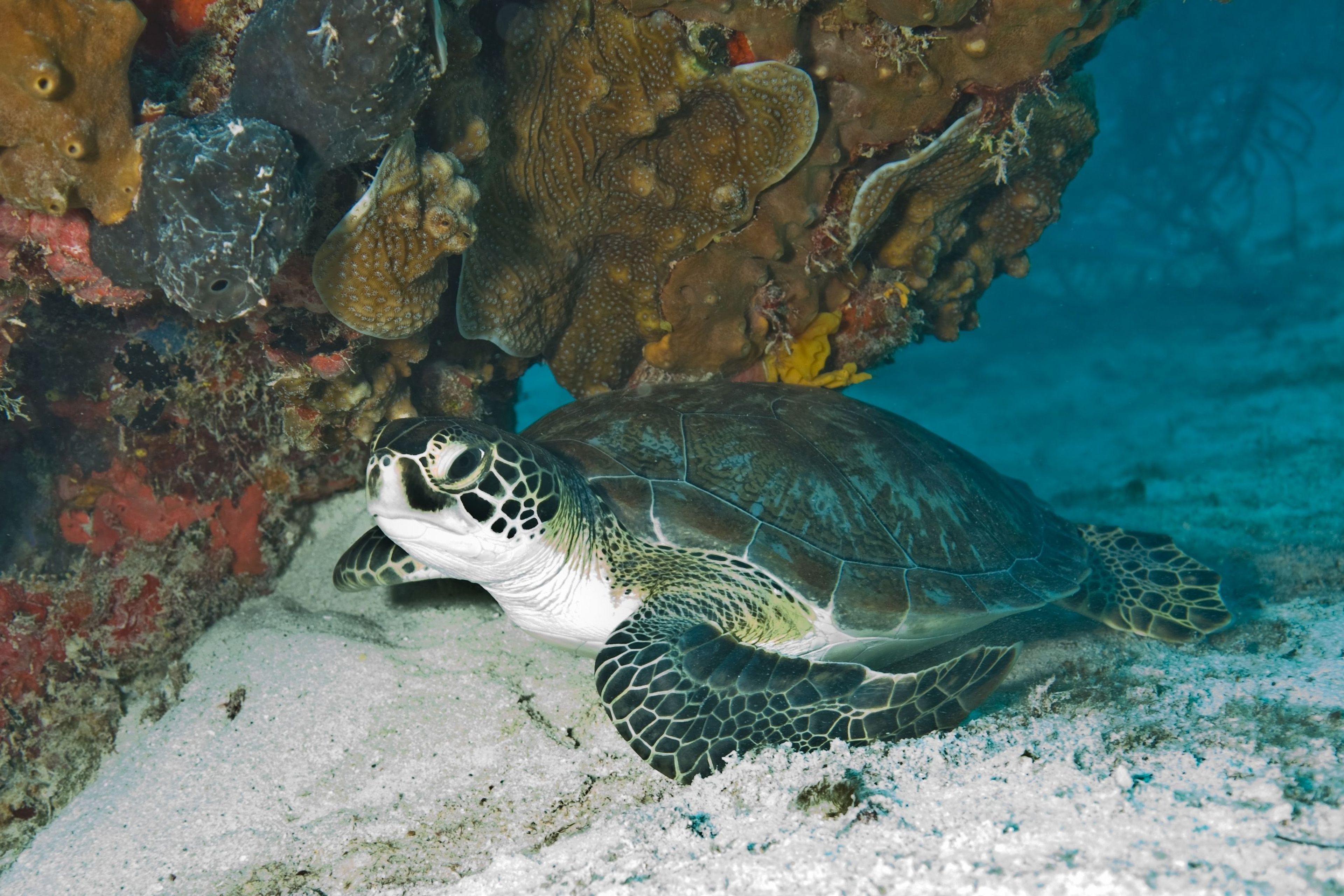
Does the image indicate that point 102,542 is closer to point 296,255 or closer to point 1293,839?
point 296,255

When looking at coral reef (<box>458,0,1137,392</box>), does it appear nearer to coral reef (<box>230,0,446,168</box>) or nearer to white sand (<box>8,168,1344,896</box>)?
coral reef (<box>230,0,446,168</box>)

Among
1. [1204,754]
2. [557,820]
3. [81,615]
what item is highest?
[1204,754]

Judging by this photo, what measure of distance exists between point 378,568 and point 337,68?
2048 millimetres

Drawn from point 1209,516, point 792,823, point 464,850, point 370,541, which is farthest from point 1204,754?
point 1209,516

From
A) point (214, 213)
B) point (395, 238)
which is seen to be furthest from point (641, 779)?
point (214, 213)

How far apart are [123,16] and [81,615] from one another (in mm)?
2817

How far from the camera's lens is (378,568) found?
304 cm

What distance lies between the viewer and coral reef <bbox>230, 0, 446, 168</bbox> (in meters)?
2.03

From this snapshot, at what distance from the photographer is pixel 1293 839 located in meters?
1.28

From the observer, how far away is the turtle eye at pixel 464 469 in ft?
7.47

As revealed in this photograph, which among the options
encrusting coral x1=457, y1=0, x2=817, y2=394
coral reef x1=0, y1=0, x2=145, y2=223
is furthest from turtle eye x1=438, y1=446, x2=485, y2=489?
coral reef x1=0, y1=0, x2=145, y2=223

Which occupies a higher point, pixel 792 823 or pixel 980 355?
pixel 980 355

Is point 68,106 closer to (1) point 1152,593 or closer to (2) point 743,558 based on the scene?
(2) point 743,558

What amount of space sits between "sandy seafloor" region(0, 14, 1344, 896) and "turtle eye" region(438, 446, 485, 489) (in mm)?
1004
